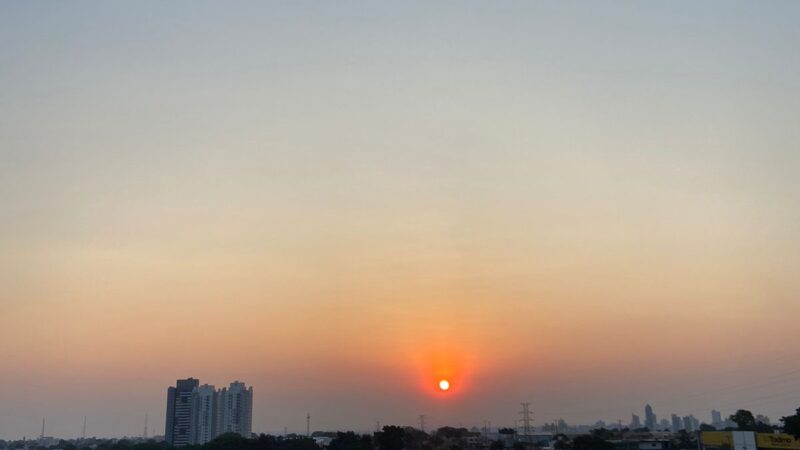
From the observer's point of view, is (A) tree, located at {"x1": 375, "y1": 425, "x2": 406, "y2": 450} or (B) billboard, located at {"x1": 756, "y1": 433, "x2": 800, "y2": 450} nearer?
(B) billboard, located at {"x1": 756, "y1": 433, "x2": 800, "y2": 450}

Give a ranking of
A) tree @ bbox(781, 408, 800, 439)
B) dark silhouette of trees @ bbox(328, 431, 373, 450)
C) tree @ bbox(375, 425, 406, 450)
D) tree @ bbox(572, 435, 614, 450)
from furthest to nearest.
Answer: dark silhouette of trees @ bbox(328, 431, 373, 450)
tree @ bbox(375, 425, 406, 450)
tree @ bbox(572, 435, 614, 450)
tree @ bbox(781, 408, 800, 439)

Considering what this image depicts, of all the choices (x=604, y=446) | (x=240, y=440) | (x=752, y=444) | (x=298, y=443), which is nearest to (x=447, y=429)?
(x=298, y=443)

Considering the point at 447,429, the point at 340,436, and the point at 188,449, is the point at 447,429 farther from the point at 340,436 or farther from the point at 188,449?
the point at 188,449

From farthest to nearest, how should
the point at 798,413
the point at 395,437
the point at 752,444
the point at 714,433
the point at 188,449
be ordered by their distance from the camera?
the point at 188,449, the point at 395,437, the point at 714,433, the point at 752,444, the point at 798,413

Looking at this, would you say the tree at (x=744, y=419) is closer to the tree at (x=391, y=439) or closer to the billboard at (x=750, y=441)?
the billboard at (x=750, y=441)

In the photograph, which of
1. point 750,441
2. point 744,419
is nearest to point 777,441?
point 750,441

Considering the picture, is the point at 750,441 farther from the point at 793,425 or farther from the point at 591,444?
the point at 591,444

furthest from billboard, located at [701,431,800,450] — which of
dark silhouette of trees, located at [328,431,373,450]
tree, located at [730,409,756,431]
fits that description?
dark silhouette of trees, located at [328,431,373,450]

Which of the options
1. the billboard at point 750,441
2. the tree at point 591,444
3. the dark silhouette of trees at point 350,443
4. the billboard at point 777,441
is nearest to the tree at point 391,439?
the dark silhouette of trees at point 350,443

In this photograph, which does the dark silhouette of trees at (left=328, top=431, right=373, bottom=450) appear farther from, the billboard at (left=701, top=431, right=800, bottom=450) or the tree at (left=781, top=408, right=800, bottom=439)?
the tree at (left=781, top=408, right=800, bottom=439)

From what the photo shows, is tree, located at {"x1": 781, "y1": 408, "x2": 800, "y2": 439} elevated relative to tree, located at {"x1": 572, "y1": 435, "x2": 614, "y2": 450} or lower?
elevated

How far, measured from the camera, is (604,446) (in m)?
101

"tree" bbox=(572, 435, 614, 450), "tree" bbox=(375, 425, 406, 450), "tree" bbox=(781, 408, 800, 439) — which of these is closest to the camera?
"tree" bbox=(781, 408, 800, 439)

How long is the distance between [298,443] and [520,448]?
144 ft
